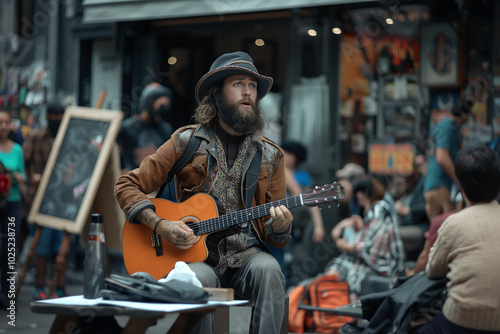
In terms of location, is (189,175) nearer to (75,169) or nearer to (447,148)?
(75,169)

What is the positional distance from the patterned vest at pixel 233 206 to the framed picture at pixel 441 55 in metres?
3.88

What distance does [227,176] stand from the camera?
4.10 m

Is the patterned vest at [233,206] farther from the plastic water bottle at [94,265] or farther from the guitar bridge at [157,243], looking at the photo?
the plastic water bottle at [94,265]

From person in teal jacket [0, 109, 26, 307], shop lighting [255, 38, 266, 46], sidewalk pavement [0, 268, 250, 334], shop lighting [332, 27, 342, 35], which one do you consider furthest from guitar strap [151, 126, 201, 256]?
shop lighting [255, 38, 266, 46]

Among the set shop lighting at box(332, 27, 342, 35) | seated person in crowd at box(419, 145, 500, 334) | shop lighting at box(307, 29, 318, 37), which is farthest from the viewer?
shop lighting at box(307, 29, 318, 37)

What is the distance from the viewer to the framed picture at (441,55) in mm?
7398

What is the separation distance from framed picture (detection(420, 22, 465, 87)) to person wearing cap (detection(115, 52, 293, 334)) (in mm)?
3604

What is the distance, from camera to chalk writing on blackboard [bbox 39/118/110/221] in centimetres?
709

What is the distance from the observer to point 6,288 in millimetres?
7066

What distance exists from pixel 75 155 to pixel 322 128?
264 centimetres

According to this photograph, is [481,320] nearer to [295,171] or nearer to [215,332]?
[215,332]

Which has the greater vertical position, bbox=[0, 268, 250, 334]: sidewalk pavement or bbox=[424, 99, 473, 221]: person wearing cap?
bbox=[424, 99, 473, 221]: person wearing cap

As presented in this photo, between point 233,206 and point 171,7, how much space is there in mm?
5150

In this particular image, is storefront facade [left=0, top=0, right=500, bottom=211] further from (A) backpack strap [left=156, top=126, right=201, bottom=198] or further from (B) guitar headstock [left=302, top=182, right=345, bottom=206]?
(A) backpack strap [left=156, top=126, right=201, bottom=198]
